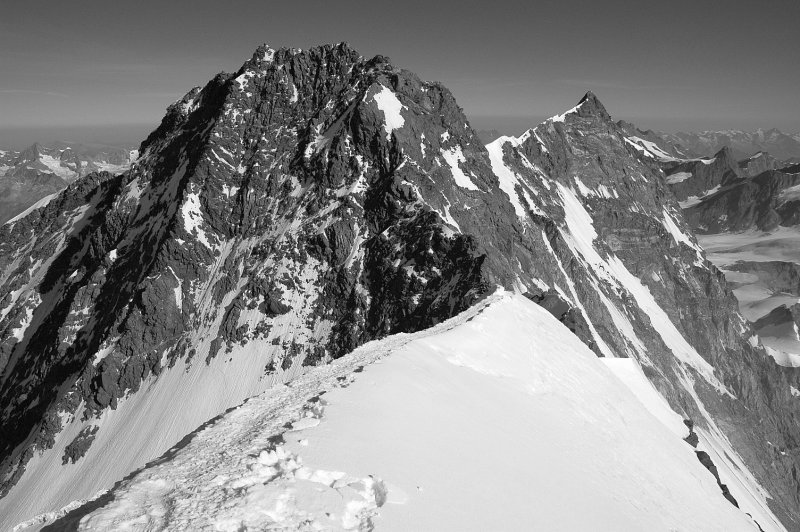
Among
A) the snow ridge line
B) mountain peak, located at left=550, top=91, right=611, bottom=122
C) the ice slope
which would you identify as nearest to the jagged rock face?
the ice slope

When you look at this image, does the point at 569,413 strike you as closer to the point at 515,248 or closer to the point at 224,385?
the point at 224,385

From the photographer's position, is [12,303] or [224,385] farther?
[12,303]

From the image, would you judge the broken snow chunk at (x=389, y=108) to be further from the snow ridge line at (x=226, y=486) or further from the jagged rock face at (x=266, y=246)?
the snow ridge line at (x=226, y=486)

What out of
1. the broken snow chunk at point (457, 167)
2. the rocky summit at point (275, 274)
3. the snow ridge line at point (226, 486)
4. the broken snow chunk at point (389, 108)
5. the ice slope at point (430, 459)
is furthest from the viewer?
the broken snow chunk at point (457, 167)

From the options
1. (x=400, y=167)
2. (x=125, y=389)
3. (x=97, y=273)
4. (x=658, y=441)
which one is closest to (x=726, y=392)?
(x=400, y=167)

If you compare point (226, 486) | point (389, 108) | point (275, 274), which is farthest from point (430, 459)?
point (389, 108)

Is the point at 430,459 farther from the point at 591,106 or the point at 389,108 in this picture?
the point at 591,106

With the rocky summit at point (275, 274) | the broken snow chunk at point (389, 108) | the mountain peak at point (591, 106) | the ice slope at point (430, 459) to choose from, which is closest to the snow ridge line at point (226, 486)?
the ice slope at point (430, 459)
